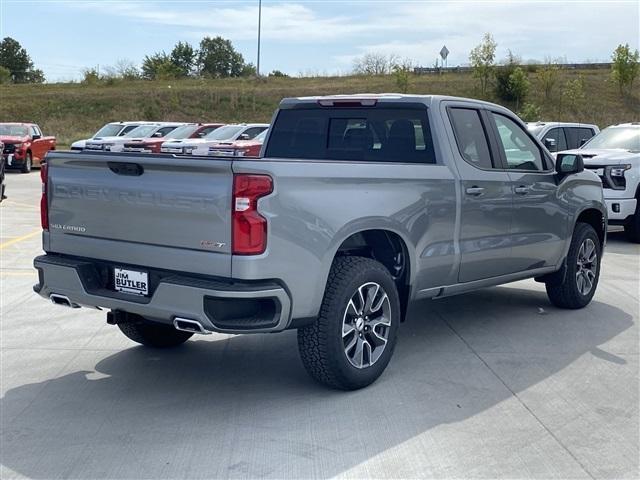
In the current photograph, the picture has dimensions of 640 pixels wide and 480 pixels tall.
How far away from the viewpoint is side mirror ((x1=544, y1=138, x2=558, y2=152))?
17188mm

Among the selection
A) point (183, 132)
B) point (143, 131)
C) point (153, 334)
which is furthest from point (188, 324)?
point (143, 131)

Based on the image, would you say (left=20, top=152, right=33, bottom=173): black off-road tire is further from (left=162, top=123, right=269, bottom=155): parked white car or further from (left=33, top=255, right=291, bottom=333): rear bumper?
(left=33, top=255, right=291, bottom=333): rear bumper

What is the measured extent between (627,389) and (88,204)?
12.6ft

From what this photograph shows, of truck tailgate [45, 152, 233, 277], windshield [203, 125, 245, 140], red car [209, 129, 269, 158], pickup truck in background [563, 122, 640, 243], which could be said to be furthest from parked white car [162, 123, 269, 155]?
truck tailgate [45, 152, 233, 277]

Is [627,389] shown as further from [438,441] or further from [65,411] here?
[65,411]

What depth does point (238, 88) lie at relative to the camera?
59.6 m

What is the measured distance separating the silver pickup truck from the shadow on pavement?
13.0 inches

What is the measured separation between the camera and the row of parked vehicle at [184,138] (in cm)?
2314

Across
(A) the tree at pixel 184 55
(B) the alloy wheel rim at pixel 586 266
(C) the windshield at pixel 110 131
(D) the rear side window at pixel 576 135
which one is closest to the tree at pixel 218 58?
(A) the tree at pixel 184 55

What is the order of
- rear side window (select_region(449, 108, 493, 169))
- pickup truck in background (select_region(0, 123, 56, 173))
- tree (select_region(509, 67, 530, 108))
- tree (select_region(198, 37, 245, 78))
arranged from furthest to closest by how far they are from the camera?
tree (select_region(198, 37, 245, 78))
tree (select_region(509, 67, 530, 108))
pickup truck in background (select_region(0, 123, 56, 173))
rear side window (select_region(449, 108, 493, 169))

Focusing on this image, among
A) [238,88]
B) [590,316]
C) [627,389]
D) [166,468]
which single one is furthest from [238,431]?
[238,88]

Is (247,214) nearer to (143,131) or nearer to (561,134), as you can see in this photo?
(561,134)

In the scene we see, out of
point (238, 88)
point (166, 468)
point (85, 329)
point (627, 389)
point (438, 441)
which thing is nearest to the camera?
point (166, 468)

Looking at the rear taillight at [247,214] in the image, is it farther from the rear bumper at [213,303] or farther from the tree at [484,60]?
the tree at [484,60]
